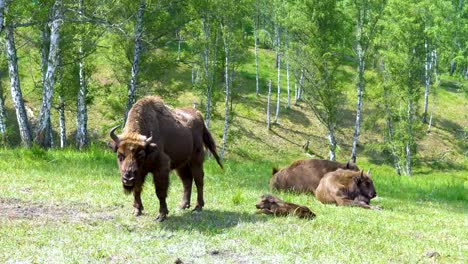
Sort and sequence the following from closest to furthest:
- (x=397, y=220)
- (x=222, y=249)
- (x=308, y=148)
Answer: (x=222, y=249) < (x=397, y=220) < (x=308, y=148)

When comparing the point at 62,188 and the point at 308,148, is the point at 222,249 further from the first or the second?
the point at 308,148

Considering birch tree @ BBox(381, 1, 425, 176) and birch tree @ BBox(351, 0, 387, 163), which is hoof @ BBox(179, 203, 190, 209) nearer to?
birch tree @ BBox(351, 0, 387, 163)

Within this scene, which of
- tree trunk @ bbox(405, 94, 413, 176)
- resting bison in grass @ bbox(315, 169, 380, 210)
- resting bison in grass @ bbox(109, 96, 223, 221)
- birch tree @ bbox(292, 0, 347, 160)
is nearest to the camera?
resting bison in grass @ bbox(109, 96, 223, 221)

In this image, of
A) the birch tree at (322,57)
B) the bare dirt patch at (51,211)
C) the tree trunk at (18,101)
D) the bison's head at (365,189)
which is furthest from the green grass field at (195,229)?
the birch tree at (322,57)

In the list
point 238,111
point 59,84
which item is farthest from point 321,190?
point 238,111

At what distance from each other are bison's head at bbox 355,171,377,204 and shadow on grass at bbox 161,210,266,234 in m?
3.91

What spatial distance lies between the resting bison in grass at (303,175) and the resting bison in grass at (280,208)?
4064mm

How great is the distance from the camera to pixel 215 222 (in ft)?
29.3

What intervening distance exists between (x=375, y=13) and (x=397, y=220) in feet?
91.2

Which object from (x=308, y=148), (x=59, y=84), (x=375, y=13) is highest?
(x=375, y=13)

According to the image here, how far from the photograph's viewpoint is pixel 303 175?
46.5ft

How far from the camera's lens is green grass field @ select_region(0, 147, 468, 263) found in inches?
271

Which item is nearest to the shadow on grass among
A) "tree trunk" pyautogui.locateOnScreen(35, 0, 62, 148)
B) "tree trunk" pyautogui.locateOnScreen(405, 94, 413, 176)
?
"tree trunk" pyautogui.locateOnScreen(35, 0, 62, 148)

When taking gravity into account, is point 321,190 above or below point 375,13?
below
